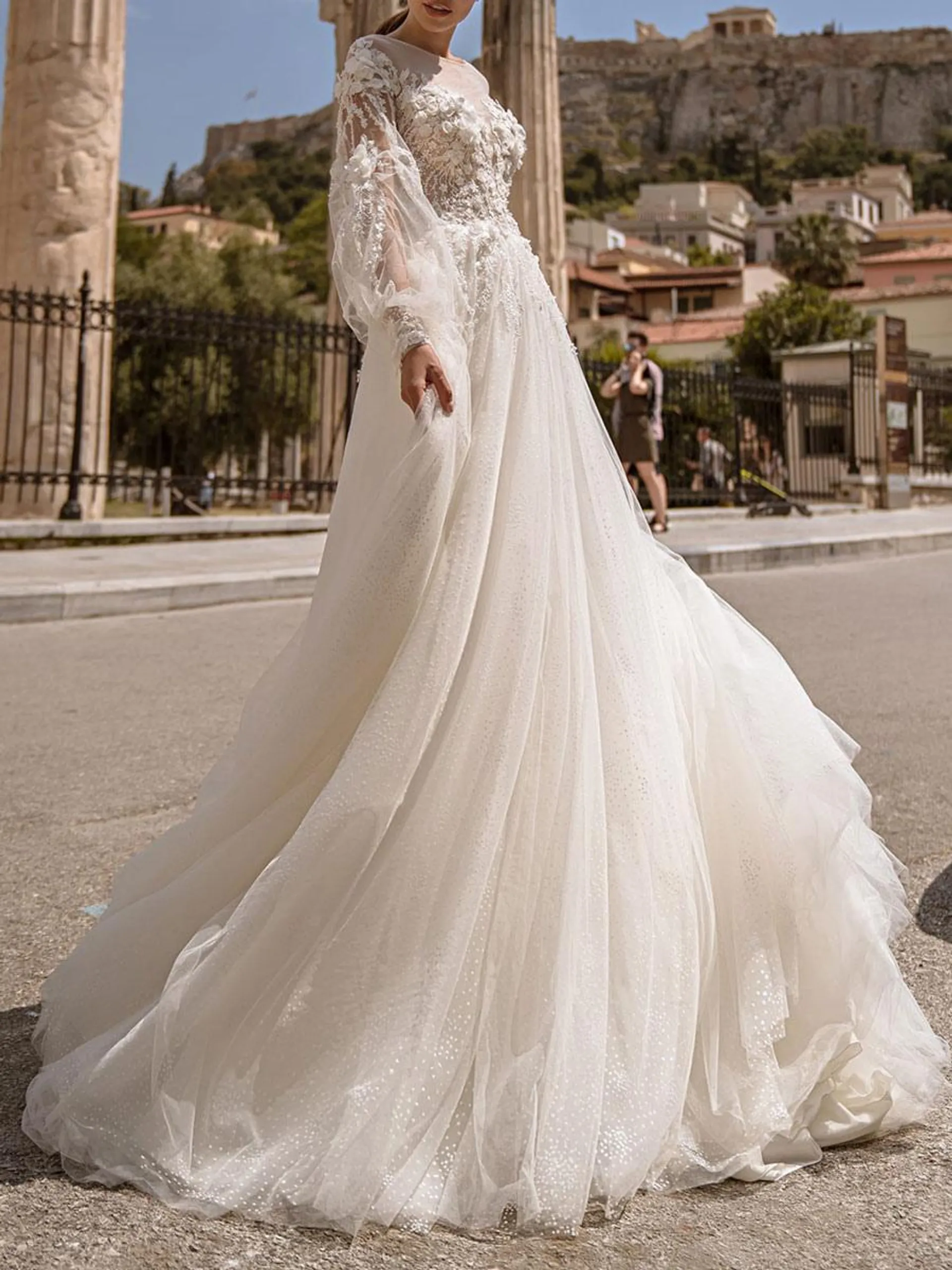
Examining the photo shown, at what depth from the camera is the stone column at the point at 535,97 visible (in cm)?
1806

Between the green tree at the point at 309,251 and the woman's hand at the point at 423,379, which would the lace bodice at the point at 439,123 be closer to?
the woman's hand at the point at 423,379

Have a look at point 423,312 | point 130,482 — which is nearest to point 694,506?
point 130,482

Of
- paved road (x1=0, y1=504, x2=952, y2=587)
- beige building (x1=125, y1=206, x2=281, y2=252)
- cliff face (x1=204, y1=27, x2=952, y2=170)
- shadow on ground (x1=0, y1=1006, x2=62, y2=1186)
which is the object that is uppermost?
cliff face (x1=204, y1=27, x2=952, y2=170)

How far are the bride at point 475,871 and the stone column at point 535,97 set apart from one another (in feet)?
53.4

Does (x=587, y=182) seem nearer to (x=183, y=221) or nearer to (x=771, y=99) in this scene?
(x=771, y=99)

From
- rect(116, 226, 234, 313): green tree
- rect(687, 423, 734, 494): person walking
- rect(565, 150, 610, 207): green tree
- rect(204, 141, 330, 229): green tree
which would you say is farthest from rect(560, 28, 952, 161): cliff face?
rect(687, 423, 734, 494): person walking

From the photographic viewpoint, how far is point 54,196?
14695mm

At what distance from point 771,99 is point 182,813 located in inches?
7078

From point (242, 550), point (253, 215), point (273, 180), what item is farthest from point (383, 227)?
point (273, 180)

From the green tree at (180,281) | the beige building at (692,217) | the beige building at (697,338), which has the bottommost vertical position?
the green tree at (180,281)

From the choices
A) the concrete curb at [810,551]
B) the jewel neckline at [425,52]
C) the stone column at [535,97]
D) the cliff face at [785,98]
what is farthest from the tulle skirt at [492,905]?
the cliff face at [785,98]

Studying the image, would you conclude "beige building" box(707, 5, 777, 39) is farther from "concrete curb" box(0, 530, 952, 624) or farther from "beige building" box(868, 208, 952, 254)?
"concrete curb" box(0, 530, 952, 624)

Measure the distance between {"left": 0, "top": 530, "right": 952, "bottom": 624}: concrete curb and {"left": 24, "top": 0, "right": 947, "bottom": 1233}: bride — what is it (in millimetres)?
5845

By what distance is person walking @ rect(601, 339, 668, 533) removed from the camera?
14.1 meters
